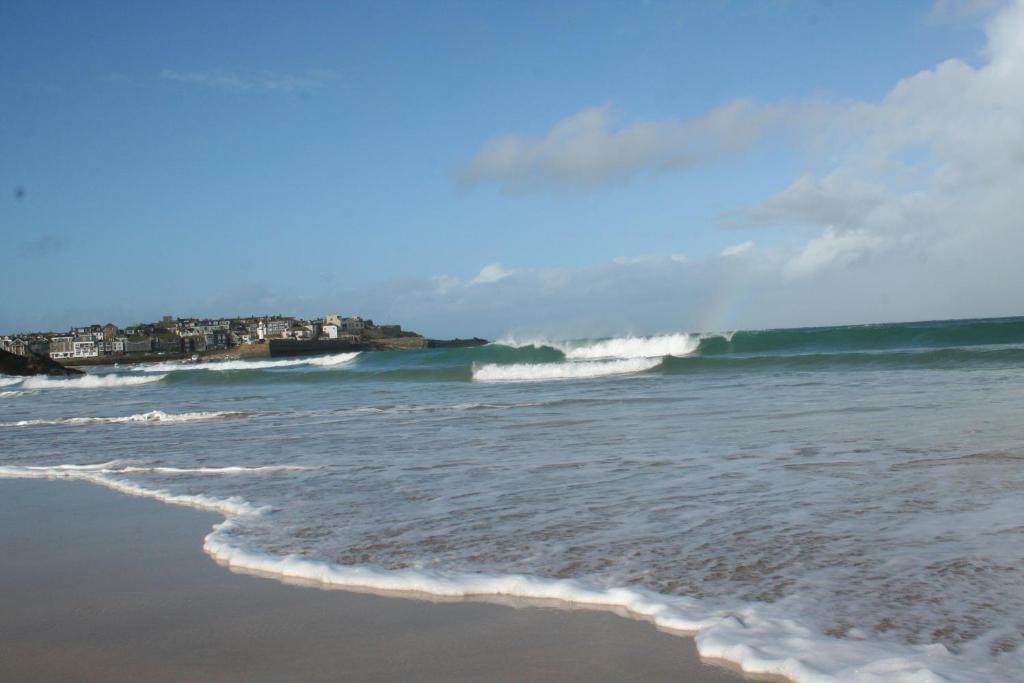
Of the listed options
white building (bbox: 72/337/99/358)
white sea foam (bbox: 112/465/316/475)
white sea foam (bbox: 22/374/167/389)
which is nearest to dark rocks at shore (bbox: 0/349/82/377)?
white sea foam (bbox: 22/374/167/389)

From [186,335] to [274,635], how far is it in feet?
382

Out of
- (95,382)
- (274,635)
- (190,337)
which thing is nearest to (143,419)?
(274,635)

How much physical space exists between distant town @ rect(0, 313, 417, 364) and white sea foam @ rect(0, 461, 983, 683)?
3627 inches

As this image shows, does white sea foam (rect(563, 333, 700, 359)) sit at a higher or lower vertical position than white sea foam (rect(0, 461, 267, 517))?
higher

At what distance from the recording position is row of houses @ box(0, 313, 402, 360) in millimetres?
105062

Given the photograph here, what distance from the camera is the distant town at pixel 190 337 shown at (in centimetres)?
10219

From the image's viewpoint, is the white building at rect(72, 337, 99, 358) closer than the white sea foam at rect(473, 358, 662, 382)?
No

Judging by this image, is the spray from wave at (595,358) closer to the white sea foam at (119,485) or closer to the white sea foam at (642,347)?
the white sea foam at (642,347)

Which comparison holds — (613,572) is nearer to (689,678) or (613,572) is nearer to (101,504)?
(689,678)

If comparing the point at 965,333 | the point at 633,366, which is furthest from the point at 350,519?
the point at 965,333

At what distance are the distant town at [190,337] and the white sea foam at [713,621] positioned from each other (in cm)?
9212

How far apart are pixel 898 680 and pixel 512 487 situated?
3.86 metres

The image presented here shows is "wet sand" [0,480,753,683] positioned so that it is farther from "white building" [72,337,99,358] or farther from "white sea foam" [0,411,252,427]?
"white building" [72,337,99,358]

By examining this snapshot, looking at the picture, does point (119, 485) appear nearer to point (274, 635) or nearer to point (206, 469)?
point (206, 469)
